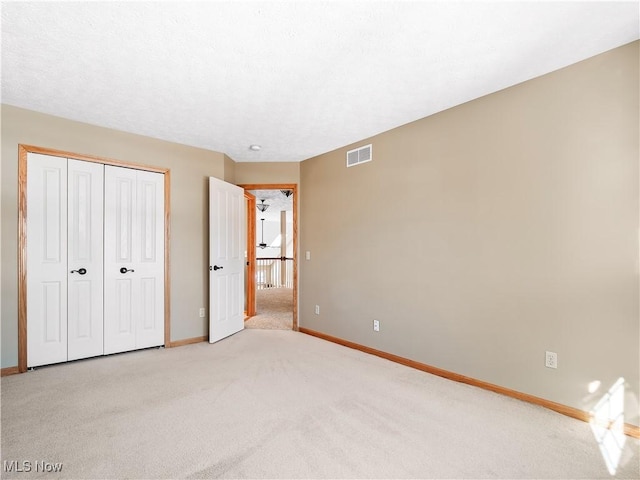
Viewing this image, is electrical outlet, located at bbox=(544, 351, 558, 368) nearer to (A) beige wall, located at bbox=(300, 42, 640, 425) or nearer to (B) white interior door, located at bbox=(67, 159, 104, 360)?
(A) beige wall, located at bbox=(300, 42, 640, 425)

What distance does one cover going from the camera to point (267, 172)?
471 centimetres

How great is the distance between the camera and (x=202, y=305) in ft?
13.5

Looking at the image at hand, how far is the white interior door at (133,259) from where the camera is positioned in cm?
346

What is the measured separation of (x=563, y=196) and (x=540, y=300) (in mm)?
791

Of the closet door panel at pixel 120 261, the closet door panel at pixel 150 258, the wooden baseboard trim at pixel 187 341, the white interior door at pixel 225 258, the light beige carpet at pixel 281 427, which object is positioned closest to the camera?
the light beige carpet at pixel 281 427

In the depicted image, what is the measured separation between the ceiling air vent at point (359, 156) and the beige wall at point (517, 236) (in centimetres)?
10

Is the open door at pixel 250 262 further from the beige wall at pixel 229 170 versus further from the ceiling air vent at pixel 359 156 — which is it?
the ceiling air vent at pixel 359 156

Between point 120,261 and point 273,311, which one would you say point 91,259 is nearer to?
point 120,261

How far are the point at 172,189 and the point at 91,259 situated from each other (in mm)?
1185

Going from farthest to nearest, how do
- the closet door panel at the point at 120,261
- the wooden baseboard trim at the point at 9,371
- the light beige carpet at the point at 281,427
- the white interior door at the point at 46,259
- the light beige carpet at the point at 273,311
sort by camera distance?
the light beige carpet at the point at 273,311, the closet door panel at the point at 120,261, the white interior door at the point at 46,259, the wooden baseboard trim at the point at 9,371, the light beige carpet at the point at 281,427

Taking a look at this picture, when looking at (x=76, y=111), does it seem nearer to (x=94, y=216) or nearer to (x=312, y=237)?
(x=94, y=216)

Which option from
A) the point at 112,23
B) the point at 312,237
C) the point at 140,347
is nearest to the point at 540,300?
the point at 312,237

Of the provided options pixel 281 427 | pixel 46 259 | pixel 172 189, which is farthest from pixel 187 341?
pixel 281 427

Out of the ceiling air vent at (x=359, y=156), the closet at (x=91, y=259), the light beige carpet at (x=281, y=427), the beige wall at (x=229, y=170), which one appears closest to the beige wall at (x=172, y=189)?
the beige wall at (x=229, y=170)
